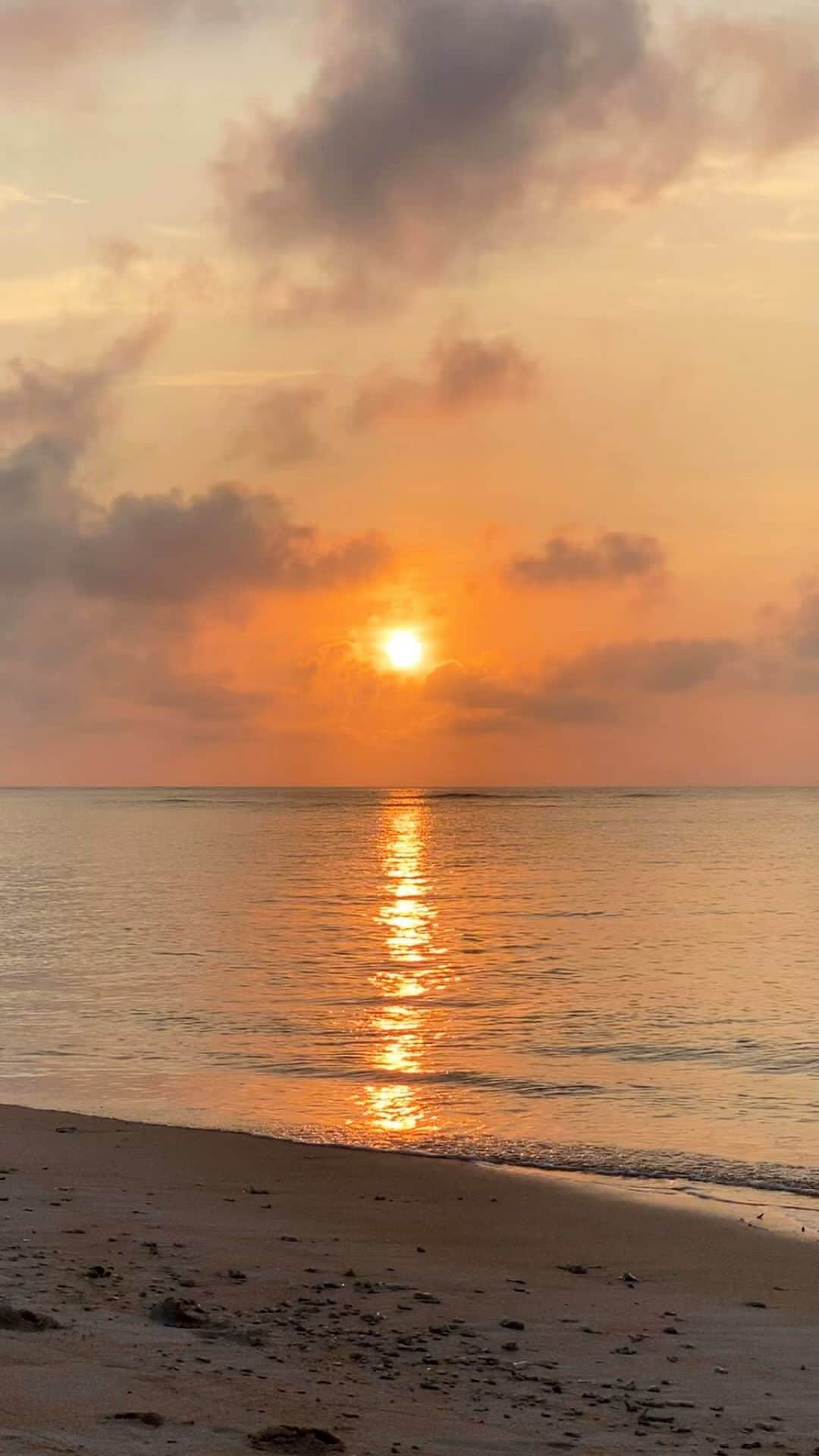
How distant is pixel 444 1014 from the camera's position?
2731 centimetres

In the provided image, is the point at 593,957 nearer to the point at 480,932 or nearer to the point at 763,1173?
the point at 480,932

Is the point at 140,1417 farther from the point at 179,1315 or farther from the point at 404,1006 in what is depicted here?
the point at 404,1006

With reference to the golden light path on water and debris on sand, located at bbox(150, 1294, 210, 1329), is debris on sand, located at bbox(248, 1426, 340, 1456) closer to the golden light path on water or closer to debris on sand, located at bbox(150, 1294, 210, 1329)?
debris on sand, located at bbox(150, 1294, 210, 1329)

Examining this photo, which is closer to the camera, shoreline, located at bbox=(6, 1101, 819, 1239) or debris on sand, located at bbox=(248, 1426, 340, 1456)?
debris on sand, located at bbox=(248, 1426, 340, 1456)

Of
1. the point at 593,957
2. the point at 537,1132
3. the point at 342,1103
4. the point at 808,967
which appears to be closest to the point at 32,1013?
the point at 342,1103

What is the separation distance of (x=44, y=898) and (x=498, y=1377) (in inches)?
2003

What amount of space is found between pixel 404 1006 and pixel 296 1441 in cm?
2157

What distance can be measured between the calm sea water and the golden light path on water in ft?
0.30

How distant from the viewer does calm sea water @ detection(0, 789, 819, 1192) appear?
17.8 metres

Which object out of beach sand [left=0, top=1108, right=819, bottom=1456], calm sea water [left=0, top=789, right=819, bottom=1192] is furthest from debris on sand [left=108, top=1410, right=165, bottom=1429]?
calm sea water [left=0, top=789, right=819, bottom=1192]

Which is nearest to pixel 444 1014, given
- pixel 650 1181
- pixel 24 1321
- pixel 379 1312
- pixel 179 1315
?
pixel 650 1181

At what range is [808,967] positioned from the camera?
3528cm

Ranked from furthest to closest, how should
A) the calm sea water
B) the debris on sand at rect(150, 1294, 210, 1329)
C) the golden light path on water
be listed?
the golden light path on water, the calm sea water, the debris on sand at rect(150, 1294, 210, 1329)

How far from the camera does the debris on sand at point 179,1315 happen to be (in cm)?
901
